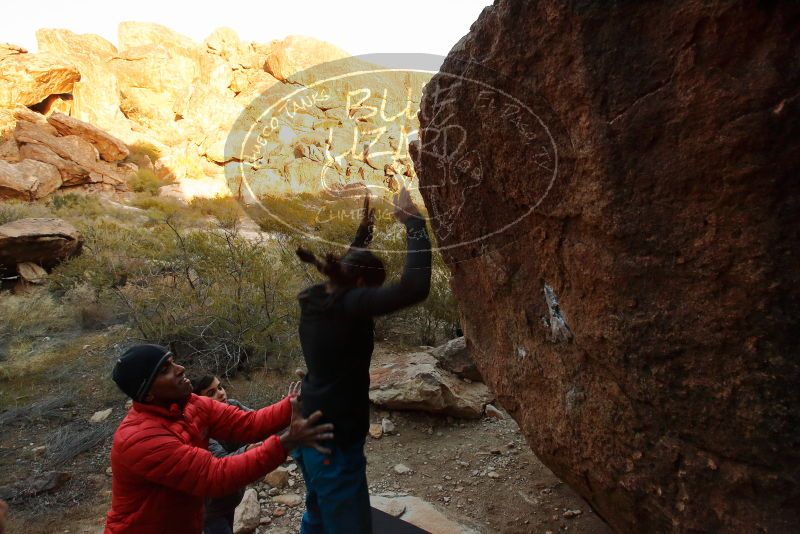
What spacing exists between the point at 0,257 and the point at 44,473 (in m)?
8.15

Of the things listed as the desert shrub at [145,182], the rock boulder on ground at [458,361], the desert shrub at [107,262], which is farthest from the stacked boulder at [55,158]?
the rock boulder on ground at [458,361]

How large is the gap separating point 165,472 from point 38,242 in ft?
35.2

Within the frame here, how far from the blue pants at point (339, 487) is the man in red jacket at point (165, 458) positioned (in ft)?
0.35

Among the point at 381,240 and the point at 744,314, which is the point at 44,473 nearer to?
the point at 381,240

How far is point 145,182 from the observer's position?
24.4m

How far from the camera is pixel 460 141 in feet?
6.81

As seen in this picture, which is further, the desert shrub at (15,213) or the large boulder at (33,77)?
the large boulder at (33,77)

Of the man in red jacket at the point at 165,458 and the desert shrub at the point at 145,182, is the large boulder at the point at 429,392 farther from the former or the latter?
the desert shrub at the point at 145,182

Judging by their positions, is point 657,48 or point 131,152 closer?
point 657,48

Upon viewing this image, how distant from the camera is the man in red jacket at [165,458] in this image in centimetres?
158

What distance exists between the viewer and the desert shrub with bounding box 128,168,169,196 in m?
24.0

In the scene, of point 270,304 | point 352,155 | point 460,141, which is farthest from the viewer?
point 270,304

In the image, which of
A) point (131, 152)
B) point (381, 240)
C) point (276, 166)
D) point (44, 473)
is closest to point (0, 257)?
point (44, 473)

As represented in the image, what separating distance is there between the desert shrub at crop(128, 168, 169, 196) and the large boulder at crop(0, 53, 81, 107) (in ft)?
23.2
